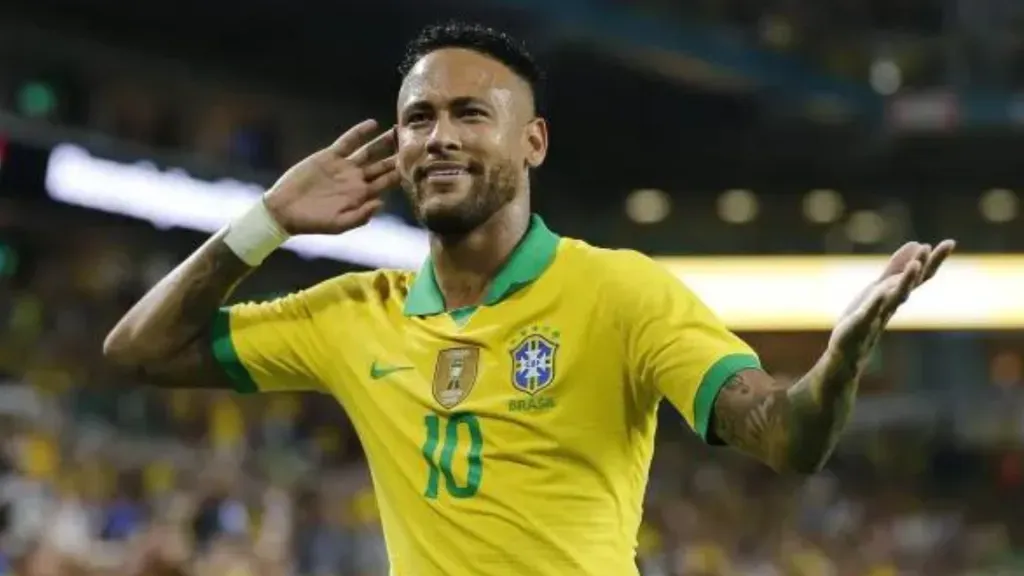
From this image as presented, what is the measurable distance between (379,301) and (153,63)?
11297 millimetres

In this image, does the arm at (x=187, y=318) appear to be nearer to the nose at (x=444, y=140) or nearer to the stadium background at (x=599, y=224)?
the nose at (x=444, y=140)

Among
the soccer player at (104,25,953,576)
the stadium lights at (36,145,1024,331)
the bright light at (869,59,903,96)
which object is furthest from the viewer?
the bright light at (869,59,903,96)

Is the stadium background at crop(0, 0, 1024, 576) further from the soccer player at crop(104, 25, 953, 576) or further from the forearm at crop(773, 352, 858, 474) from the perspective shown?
the forearm at crop(773, 352, 858, 474)

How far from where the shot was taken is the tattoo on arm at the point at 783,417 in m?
2.55

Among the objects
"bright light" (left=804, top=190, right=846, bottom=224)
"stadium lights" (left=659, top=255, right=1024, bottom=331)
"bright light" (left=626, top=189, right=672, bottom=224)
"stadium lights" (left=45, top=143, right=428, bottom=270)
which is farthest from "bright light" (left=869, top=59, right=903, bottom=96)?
"stadium lights" (left=45, top=143, right=428, bottom=270)

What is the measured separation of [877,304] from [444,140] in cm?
95

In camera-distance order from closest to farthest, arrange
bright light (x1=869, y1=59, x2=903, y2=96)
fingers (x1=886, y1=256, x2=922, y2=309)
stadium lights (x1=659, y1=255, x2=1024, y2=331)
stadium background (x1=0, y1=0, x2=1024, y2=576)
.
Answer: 1. fingers (x1=886, y1=256, x2=922, y2=309)
2. stadium background (x1=0, y1=0, x2=1024, y2=576)
3. stadium lights (x1=659, y1=255, x2=1024, y2=331)
4. bright light (x1=869, y1=59, x2=903, y2=96)

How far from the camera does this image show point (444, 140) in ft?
10.1

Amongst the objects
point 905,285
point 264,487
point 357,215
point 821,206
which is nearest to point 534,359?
point 357,215

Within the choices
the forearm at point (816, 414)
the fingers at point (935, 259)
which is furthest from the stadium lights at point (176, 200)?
the fingers at point (935, 259)

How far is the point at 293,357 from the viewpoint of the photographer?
3445 millimetres

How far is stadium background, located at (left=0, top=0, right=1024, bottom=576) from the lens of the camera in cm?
934

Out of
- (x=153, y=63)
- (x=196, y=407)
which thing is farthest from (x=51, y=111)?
(x=196, y=407)

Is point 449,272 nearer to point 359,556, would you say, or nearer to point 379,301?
point 379,301
